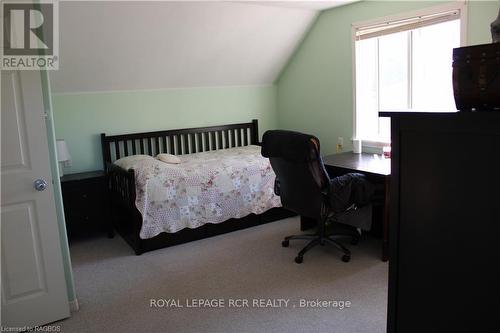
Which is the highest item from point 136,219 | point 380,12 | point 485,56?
point 380,12

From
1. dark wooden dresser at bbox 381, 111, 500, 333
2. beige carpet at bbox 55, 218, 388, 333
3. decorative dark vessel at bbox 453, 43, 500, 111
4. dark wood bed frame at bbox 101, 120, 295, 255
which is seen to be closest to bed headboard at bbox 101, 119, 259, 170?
dark wood bed frame at bbox 101, 120, 295, 255

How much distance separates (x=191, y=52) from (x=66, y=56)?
121 cm

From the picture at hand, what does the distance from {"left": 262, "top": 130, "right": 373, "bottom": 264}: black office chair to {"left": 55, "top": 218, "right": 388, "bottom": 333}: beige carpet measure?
0.26m

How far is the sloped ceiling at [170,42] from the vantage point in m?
3.54

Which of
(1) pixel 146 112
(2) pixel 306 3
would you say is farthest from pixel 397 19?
(1) pixel 146 112

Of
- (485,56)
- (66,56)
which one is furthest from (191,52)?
(485,56)

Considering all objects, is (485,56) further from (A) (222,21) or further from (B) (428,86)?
(A) (222,21)

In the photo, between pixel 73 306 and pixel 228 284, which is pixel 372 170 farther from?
pixel 73 306

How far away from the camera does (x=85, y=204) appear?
3.81 meters

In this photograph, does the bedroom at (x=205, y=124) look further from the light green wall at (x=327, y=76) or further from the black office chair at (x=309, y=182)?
the black office chair at (x=309, y=182)

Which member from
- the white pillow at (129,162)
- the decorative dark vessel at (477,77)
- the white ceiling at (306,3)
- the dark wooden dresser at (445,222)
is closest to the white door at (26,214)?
the white pillow at (129,162)

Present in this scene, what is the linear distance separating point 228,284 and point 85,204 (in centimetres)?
169

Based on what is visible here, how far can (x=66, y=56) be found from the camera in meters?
3.66

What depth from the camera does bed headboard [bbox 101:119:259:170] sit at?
14.2ft
